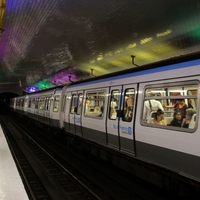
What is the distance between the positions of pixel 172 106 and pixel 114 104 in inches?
88.0

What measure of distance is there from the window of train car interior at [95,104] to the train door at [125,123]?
0.74m

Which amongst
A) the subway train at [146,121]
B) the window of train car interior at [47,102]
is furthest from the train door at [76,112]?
the window of train car interior at [47,102]

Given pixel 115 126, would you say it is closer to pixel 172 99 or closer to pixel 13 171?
pixel 172 99

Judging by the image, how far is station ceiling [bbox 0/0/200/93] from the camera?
7.89m

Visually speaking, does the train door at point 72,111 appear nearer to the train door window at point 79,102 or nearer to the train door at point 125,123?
the train door window at point 79,102

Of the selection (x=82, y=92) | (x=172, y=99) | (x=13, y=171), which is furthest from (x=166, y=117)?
(x=82, y=92)

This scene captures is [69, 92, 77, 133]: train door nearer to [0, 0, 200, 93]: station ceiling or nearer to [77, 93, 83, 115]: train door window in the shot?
[77, 93, 83, 115]: train door window

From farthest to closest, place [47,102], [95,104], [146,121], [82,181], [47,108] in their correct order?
[47,102] < [47,108] < [95,104] < [82,181] < [146,121]

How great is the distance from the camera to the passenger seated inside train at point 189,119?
13.6 ft

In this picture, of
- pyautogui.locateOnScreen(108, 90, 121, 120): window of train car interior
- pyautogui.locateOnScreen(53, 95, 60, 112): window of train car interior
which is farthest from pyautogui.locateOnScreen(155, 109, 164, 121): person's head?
pyautogui.locateOnScreen(53, 95, 60, 112): window of train car interior

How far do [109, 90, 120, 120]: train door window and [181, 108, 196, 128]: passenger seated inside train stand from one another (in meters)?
2.38

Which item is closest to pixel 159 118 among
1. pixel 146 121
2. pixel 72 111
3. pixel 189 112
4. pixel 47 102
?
pixel 146 121

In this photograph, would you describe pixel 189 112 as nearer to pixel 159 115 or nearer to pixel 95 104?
pixel 159 115

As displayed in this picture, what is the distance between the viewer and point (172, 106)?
4.62 m
